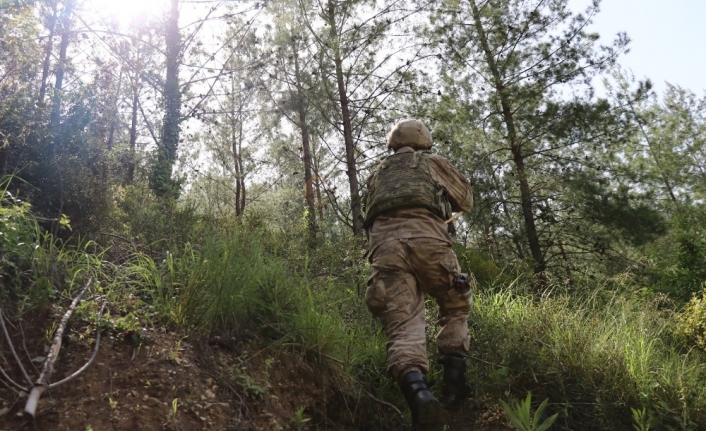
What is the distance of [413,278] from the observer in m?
3.14

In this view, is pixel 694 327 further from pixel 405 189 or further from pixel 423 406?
pixel 423 406

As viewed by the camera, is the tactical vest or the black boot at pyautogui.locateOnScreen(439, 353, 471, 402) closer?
the black boot at pyautogui.locateOnScreen(439, 353, 471, 402)

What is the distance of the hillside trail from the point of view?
1900mm

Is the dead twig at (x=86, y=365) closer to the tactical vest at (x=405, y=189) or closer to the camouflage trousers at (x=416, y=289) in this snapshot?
the camouflage trousers at (x=416, y=289)

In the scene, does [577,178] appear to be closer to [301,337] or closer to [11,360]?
[301,337]

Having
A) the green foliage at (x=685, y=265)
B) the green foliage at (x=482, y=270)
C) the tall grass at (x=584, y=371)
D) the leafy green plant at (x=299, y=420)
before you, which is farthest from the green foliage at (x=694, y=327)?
the leafy green plant at (x=299, y=420)

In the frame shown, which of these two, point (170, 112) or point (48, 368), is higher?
point (170, 112)

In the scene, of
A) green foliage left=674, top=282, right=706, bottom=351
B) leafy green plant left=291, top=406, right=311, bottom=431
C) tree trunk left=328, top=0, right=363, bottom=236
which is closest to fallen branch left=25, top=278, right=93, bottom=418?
leafy green plant left=291, top=406, right=311, bottom=431

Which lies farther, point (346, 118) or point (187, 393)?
point (346, 118)

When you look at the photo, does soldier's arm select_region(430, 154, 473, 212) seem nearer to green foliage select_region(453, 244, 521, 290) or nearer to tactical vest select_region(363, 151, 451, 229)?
tactical vest select_region(363, 151, 451, 229)

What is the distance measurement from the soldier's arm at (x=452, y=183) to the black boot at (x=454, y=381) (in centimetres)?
114

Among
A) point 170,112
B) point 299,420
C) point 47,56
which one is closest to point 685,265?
point 299,420

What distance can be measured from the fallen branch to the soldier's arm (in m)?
2.34

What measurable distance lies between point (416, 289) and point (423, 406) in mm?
850
